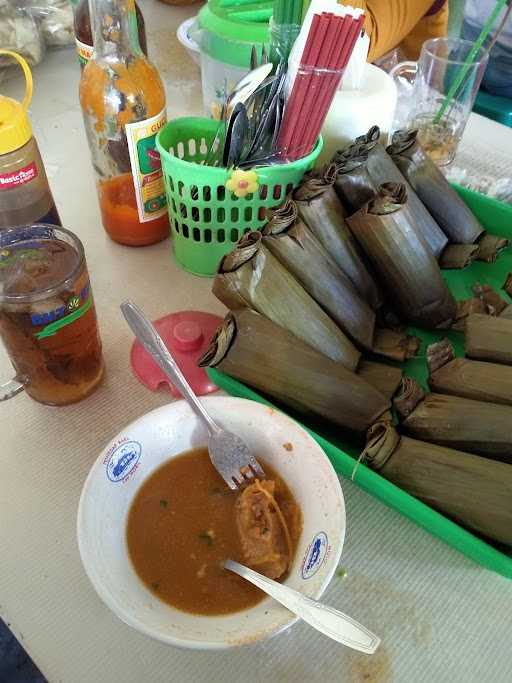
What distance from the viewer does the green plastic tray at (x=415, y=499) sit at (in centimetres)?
60

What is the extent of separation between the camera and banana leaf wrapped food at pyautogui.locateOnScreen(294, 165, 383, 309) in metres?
0.85

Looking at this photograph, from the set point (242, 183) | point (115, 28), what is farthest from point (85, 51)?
point (242, 183)

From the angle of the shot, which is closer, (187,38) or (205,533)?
(205,533)

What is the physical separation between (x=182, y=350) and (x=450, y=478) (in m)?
0.42

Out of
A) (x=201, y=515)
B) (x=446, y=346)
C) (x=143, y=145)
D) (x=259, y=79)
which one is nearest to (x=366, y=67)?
(x=259, y=79)

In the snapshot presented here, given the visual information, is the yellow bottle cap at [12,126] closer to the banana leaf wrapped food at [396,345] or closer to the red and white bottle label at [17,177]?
the red and white bottle label at [17,177]

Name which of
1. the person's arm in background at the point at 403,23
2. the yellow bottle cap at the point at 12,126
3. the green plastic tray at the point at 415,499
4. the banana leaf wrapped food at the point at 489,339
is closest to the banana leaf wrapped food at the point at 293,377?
the green plastic tray at the point at 415,499

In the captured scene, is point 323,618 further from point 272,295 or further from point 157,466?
point 272,295

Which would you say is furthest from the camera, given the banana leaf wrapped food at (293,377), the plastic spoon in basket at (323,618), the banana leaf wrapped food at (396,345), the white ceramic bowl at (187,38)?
the white ceramic bowl at (187,38)

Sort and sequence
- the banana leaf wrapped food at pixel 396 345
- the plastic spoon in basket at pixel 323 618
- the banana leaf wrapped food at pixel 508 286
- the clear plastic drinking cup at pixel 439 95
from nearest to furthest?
1. the plastic spoon in basket at pixel 323 618
2. the banana leaf wrapped food at pixel 396 345
3. the banana leaf wrapped food at pixel 508 286
4. the clear plastic drinking cup at pixel 439 95

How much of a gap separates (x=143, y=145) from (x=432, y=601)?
2.57 ft

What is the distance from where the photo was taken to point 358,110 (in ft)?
3.24

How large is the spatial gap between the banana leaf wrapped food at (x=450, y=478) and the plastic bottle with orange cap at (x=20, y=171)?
627mm

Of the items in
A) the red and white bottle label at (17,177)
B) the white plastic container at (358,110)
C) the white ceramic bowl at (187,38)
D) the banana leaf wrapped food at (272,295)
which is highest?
the white plastic container at (358,110)
